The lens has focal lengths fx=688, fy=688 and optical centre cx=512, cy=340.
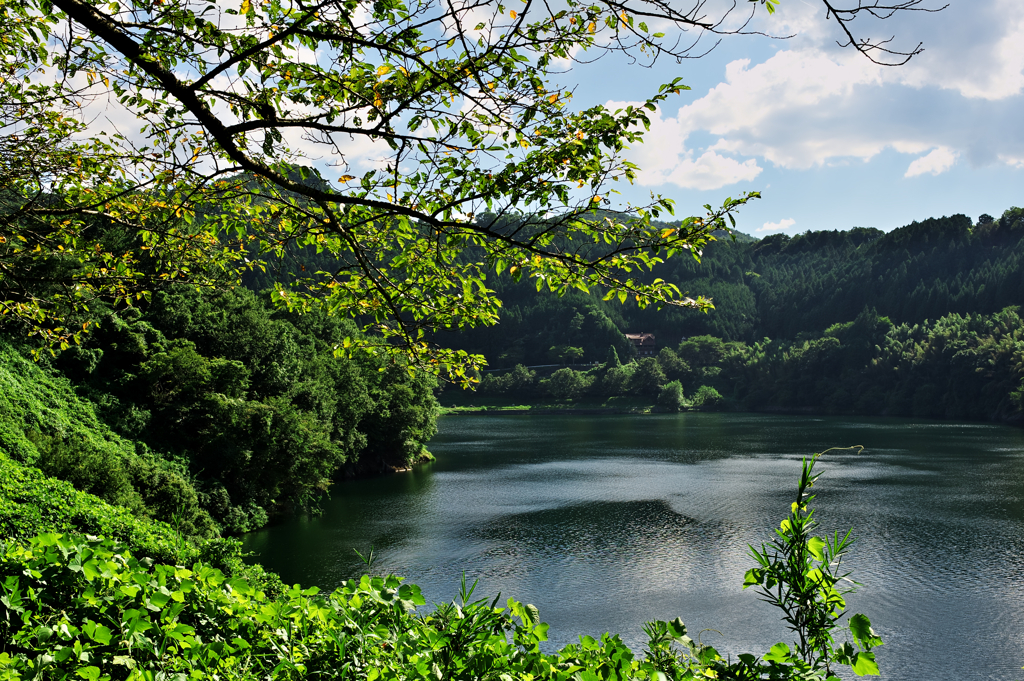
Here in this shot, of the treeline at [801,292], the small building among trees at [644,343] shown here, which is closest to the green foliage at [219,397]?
the treeline at [801,292]

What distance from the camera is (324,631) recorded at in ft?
12.4

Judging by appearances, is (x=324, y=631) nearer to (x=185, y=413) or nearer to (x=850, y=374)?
(x=185, y=413)

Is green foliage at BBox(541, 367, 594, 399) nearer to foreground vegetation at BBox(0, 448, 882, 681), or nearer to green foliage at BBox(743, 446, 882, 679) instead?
foreground vegetation at BBox(0, 448, 882, 681)

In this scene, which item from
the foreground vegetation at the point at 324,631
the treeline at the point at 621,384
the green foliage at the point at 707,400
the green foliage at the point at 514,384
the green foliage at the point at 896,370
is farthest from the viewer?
the green foliage at the point at 514,384

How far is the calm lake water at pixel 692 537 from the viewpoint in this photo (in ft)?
58.2

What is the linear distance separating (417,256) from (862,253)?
160 m

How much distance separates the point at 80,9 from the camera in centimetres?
410

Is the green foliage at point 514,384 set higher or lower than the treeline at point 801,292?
lower

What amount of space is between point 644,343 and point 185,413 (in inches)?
4906

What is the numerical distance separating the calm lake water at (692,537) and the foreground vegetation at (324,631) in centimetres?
1145

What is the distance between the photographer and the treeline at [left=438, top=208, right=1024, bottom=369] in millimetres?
111562

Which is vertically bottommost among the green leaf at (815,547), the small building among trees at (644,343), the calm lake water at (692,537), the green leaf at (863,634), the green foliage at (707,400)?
the calm lake water at (692,537)

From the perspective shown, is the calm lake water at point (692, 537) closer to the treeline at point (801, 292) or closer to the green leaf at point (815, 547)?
the green leaf at point (815, 547)

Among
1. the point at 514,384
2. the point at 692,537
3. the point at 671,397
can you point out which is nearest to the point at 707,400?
the point at 671,397
